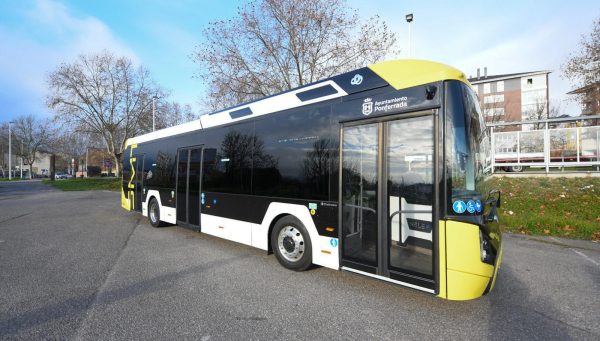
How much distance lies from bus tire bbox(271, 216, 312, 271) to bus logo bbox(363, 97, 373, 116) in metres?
1.98

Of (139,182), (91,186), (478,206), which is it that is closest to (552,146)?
(478,206)

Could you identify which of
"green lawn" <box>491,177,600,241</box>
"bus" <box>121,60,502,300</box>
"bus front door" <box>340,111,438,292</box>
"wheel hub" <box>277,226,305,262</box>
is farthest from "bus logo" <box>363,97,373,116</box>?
"green lawn" <box>491,177,600,241</box>

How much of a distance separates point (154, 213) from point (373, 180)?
7.29 metres

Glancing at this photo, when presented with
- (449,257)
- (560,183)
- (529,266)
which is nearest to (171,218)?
(449,257)

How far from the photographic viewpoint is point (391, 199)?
12.5 feet

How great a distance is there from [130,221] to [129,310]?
24.4ft

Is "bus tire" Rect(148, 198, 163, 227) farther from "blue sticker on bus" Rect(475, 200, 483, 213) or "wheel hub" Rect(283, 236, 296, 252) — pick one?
"blue sticker on bus" Rect(475, 200, 483, 213)

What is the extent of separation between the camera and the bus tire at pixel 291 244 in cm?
473

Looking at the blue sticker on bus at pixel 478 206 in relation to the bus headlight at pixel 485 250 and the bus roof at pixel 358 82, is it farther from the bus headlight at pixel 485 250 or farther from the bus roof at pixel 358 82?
the bus roof at pixel 358 82

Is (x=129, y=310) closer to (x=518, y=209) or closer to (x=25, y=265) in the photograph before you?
(x=25, y=265)

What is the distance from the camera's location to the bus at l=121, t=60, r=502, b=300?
336 centimetres

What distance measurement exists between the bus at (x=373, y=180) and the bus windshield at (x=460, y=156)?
1 centimetres

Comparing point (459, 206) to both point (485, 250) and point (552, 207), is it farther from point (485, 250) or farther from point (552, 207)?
point (552, 207)

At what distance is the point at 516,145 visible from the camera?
45.7ft
